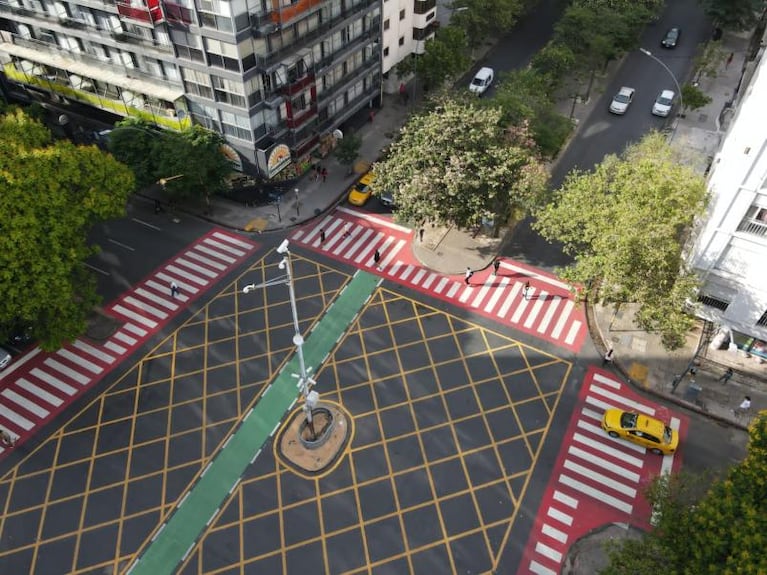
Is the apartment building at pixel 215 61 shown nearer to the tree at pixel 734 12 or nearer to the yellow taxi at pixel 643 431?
the yellow taxi at pixel 643 431

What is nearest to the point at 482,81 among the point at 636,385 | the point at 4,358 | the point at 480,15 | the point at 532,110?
the point at 480,15

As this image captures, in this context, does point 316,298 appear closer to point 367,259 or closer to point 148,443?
point 367,259

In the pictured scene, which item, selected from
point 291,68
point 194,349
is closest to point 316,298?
point 194,349

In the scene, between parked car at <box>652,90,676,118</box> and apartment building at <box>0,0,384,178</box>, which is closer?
apartment building at <box>0,0,384,178</box>

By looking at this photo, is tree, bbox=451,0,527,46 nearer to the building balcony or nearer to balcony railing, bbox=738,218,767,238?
the building balcony

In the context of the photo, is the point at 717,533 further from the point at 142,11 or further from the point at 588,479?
the point at 142,11

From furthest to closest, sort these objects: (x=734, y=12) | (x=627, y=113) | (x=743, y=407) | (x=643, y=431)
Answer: (x=734, y=12)
(x=627, y=113)
(x=743, y=407)
(x=643, y=431)

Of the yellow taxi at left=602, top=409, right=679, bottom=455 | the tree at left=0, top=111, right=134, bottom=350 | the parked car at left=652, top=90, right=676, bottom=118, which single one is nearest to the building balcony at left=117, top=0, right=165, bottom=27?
the tree at left=0, top=111, right=134, bottom=350

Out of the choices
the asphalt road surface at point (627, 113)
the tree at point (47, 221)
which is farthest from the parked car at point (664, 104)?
the tree at point (47, 221)
